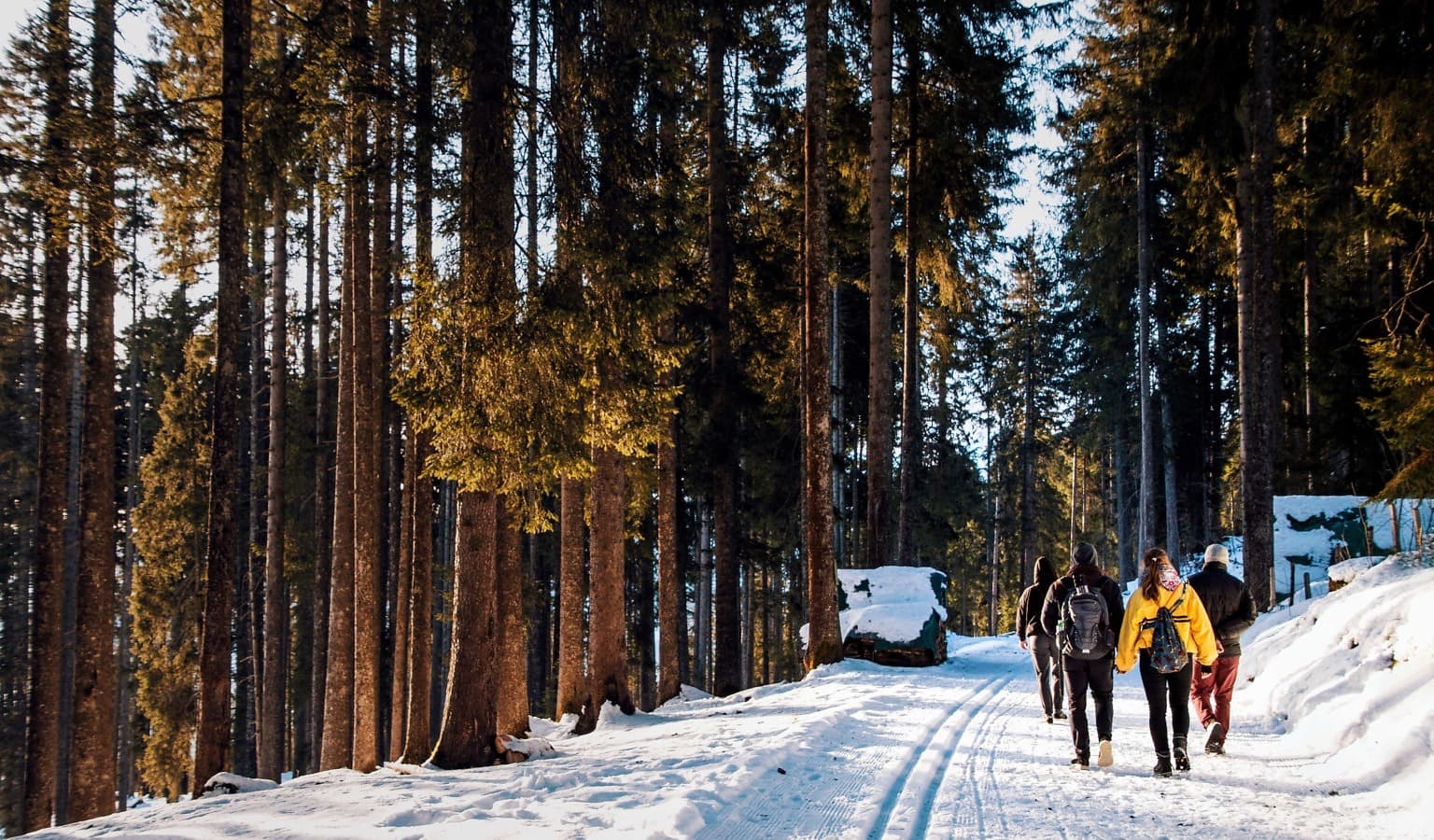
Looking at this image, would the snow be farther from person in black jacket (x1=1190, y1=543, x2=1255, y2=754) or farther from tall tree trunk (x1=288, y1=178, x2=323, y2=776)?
tall tree trunk (x1=288, y1=178, x2=323, y2=776)

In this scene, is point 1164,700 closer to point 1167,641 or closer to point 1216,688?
point 1167,641

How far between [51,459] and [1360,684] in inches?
605

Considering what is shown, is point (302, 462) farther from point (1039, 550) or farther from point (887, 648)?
point (1039, 550)

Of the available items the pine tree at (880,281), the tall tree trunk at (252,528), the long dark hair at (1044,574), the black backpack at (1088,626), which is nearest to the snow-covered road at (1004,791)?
the black backpack at (1088,626)

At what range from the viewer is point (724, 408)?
1738 centimetres

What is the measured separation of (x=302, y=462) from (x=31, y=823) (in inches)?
734

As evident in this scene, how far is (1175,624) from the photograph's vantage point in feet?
23.5

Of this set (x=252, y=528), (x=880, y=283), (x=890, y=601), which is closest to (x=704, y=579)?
(x=890, y=601)

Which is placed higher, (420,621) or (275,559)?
(275,559)

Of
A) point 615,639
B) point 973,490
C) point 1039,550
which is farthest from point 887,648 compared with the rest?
point 1039,550

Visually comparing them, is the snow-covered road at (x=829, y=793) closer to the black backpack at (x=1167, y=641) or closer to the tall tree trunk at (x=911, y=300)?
the black backpack at (x=1167, y=641)

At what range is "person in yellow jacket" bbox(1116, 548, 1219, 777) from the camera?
701 cm

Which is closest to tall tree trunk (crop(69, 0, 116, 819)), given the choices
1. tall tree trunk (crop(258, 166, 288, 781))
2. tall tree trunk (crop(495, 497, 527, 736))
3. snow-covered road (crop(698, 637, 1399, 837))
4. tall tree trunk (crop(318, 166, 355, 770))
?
tall tree trunk (crop(318, 166, 355, 770))

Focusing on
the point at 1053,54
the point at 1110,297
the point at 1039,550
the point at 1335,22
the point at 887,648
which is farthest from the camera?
the point at 1039,550
